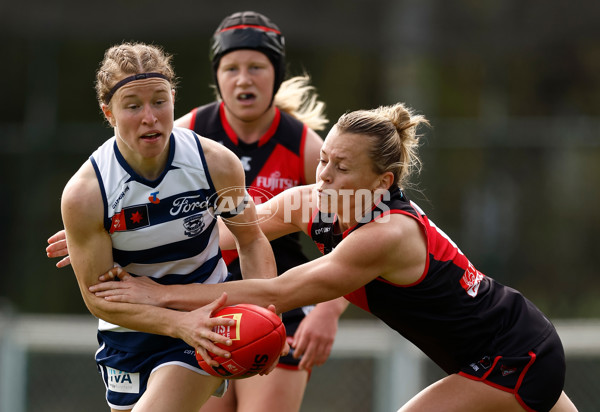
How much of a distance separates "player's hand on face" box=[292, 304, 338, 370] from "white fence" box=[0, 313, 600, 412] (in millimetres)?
2649

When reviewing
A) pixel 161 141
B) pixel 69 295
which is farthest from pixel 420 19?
pixel 161 141

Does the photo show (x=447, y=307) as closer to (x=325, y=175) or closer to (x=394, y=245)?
(x=394, y=245)

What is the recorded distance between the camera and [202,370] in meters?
3.73

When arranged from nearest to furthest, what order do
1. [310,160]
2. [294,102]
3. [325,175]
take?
[325,175] < [310,160] < [294,102]

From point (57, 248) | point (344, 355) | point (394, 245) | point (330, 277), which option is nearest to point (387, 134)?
point (394, 245)

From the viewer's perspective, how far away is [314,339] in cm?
472

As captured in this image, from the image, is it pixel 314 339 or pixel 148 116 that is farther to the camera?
pixel 314 339

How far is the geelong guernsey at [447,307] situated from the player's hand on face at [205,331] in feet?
2.15

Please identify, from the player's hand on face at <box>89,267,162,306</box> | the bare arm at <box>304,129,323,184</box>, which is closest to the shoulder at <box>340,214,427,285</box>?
the player's hand on face at <box>89,267,162,306</box>

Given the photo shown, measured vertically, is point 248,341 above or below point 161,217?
below

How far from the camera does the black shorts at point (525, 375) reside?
382cm

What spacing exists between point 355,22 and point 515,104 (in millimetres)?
2097

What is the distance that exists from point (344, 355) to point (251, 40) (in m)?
3.43

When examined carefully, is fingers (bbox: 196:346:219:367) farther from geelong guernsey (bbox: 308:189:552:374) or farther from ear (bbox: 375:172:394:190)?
ear (bbox: 375:172:394:190)
